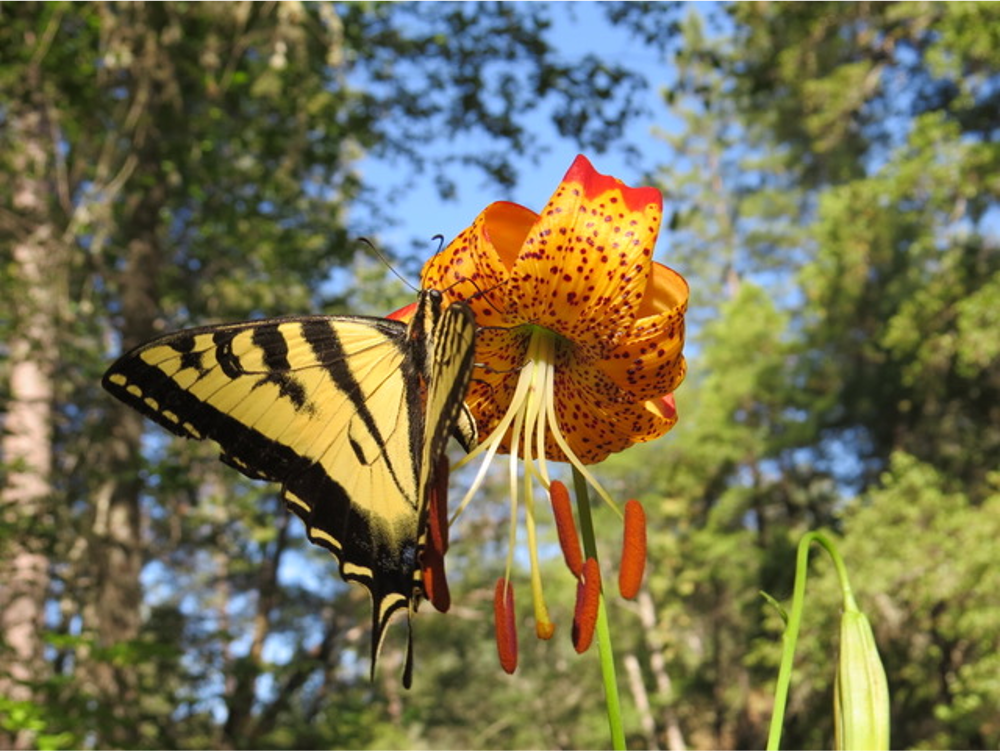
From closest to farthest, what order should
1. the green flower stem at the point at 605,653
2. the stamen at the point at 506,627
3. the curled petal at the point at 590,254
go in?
Result: the green flower stem at the point at 605,653, the stamen at the point at 506,627, the curled petal at the point at 590,254

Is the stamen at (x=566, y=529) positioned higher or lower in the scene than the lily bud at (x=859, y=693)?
higher

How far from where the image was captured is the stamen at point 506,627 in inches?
27.9

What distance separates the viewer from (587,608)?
2.21 feet

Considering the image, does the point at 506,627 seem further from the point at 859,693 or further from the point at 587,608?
the point at 859,693

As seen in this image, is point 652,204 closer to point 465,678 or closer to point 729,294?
point 465,678

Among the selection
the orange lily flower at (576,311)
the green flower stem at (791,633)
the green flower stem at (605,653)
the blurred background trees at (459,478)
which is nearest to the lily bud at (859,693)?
the green flower stem at (791,633)

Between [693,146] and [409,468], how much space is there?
22.6 metres

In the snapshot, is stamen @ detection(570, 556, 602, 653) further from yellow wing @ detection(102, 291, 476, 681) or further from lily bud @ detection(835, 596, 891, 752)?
yellow wing @ detection(102, 291, 476, 681)

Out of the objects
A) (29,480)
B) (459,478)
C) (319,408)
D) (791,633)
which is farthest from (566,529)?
(459,478)

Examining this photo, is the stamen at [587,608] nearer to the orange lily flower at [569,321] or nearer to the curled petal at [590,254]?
the orange lily flower at [569,321]

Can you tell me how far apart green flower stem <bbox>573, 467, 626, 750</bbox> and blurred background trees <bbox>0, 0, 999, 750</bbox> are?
2006mm

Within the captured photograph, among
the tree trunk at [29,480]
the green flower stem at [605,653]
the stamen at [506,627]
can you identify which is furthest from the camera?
the tree trunk at [29,480]

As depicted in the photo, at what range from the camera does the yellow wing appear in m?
0.94

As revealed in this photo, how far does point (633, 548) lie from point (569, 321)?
→ 0.30 meters
